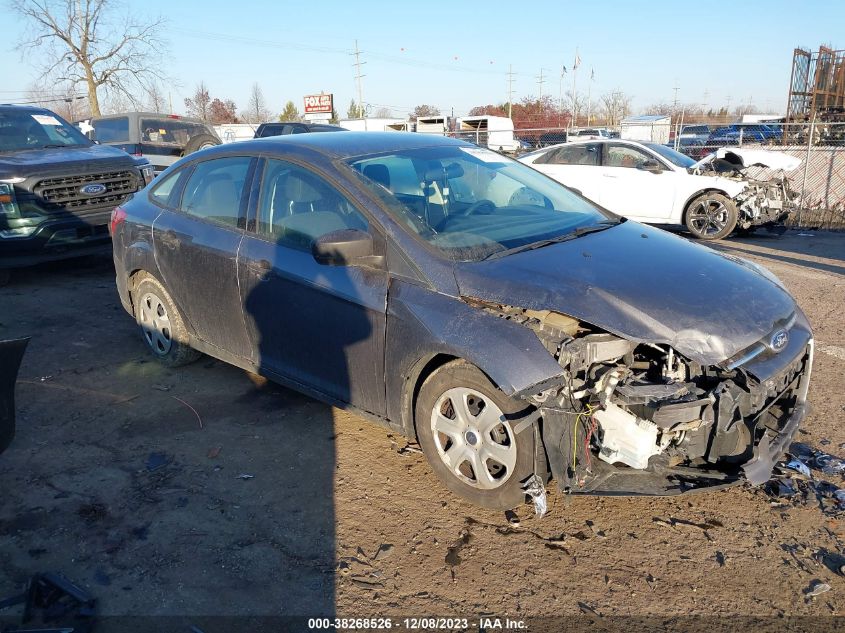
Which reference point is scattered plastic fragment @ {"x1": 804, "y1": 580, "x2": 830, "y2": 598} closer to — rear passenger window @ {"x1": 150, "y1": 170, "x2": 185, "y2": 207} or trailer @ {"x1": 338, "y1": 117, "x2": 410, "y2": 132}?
rear passenger window @ {"x1": 150, "y1": 170, "x2": 185, "y2": 207}

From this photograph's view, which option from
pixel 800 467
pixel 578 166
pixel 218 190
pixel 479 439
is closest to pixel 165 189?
pixel 218 190

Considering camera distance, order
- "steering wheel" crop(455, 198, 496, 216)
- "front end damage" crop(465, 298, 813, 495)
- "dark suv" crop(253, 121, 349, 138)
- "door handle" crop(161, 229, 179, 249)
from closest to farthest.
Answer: "front end damage" crop(465, 298, 813, 495) < "steering wheel" crop(455, 198, 496, 216) < "door handle" crop(161, 229, 179, 249) < "dark suv" crop(253, 121, 349, 138)

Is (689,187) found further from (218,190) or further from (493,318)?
(493,318)

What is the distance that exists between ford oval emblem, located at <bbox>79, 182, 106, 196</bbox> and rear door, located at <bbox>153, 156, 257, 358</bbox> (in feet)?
11.7

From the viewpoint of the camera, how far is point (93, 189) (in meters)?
7.80

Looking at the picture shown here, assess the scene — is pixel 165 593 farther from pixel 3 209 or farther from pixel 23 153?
pixel 23 153

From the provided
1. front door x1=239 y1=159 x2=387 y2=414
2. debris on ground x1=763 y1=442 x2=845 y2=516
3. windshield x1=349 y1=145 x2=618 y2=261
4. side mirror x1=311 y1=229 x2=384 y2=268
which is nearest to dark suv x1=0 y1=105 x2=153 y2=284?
front door x1=239 y1=159 x2=387 y2=414

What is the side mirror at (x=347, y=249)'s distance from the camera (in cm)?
336

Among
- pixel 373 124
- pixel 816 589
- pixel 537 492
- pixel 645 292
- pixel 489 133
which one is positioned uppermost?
pixel 373 124

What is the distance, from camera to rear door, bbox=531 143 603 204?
11453 millimetres

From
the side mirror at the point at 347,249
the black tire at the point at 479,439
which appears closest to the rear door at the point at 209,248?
the side mirror at the point at 347,249

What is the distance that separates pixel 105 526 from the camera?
10.6 feet

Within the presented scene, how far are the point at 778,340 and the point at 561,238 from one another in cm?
123

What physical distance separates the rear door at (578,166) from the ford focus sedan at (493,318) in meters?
7.40
